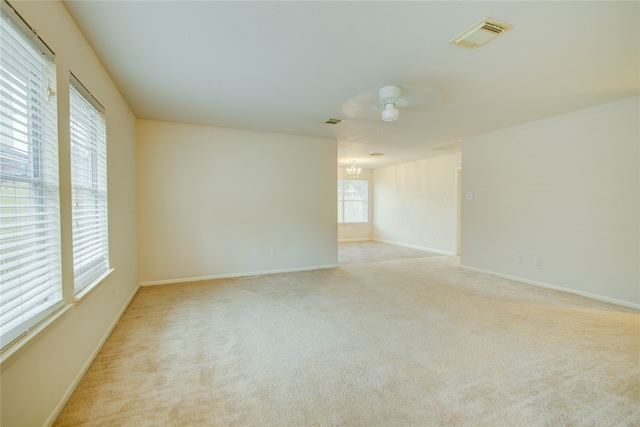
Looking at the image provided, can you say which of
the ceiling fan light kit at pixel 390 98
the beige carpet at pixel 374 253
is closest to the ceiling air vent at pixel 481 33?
the ceiling fan light kit at pixel 390 98

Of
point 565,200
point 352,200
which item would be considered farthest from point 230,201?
point 352,200

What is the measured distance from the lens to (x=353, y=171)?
27.4 feet

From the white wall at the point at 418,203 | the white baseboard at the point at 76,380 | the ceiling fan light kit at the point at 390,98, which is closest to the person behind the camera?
the white baseboard at the point at 76,380

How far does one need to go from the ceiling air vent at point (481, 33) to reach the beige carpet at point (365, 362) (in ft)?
8.06

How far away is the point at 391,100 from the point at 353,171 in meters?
5.26

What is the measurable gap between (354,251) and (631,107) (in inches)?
214

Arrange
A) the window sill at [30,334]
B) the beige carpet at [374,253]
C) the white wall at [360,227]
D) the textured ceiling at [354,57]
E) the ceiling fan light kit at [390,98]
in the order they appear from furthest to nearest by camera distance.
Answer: the white wall at [360,227] → the beige carpet at [374,253] → the ceiling fan light kit at [390,98] → the textured ceiling at [354,57] → the window sill at [30,334]

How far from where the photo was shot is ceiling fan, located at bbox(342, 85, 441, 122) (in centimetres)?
306

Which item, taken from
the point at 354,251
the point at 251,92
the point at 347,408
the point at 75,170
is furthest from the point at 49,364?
the point at 354,251

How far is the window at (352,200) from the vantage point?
367 inches

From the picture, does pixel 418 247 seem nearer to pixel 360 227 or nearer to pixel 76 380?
pixel 360 227

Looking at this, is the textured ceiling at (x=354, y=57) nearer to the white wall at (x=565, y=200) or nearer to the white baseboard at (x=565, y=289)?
the white wall at (x=565, y=200)

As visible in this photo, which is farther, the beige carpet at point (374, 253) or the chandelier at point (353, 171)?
the chandelier at point (353, 171)

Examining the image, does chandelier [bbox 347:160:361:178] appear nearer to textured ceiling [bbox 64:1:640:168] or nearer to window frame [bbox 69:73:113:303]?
textured ceiling [bbox 64:1:640:168]
